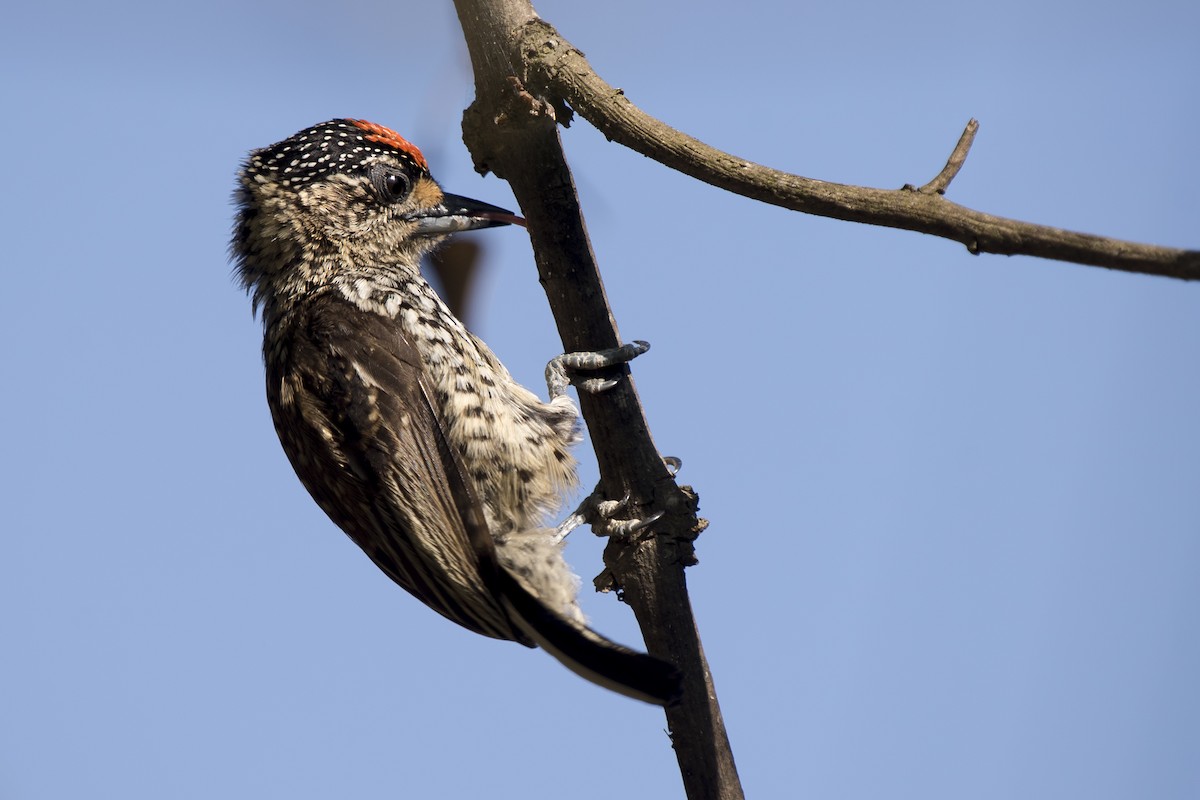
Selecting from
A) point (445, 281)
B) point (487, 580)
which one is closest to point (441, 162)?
point (445, 281)

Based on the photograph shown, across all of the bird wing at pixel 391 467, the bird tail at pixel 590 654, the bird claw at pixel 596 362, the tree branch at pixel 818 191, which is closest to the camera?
the tree branch at pixel 818 191

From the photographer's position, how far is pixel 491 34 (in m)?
2.76

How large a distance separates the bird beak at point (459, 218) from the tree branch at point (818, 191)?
1.40 m

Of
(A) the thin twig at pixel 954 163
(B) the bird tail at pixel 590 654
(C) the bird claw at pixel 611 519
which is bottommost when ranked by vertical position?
(B) the bird tail at pixel 590 654

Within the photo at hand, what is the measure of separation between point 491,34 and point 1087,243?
1535mm

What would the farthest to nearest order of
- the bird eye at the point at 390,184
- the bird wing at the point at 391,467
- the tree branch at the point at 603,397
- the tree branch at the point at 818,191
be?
the bird eye at the point at 390,184 → the bird wing at the point at 391,467 → the tree branch at the point at 603,397 → the tree branch at the point at 818,191

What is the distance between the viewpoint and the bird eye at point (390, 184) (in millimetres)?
4145

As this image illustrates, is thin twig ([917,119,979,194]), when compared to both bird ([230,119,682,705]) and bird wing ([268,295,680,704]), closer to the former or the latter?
bird ([230,119,682,705])

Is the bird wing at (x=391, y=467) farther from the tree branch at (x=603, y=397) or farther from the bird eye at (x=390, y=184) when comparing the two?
the bird eye at (x=390, y=184)

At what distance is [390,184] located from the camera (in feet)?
13.7

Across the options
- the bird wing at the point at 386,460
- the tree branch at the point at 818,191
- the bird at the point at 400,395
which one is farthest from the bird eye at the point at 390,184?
the tree branch at the point at 818,191

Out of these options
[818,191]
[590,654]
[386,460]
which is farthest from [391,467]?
[818,191]

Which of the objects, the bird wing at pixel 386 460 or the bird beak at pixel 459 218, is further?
the bird beak at pixel 459 218

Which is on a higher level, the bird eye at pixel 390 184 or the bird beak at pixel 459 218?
the bird eye at pixel 390 184
